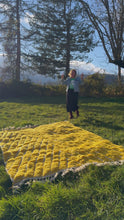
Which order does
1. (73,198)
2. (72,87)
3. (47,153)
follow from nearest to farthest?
1. (73,198)
2. (47,153)
3. (72,87)

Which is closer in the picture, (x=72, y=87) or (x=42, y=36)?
(x=72, y=87)

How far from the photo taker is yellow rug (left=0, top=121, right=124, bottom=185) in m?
2.77

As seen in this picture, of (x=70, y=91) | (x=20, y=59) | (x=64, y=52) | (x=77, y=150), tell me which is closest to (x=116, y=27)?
(x=70, y=91)

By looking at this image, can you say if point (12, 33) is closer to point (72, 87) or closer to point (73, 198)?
point (72, 87)

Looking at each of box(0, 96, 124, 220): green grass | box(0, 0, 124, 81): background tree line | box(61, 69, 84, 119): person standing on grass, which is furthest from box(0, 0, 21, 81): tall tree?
box(0, 96, 124, 220): green grass

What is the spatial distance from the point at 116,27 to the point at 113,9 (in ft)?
2.99

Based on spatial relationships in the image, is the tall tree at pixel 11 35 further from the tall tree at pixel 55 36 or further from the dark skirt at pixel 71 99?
the dark skirt at pixel 71 99

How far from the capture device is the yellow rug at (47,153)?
9.09ft

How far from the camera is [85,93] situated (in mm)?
14727

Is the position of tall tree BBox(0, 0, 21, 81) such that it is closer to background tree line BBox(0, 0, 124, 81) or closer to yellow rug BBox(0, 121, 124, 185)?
background tree line BBox(0, 0, 124, 81)

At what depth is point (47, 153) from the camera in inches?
128

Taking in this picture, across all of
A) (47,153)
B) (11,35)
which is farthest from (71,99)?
(11,35)

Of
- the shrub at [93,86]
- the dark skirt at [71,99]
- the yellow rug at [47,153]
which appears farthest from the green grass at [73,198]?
the shrub at [93,86]

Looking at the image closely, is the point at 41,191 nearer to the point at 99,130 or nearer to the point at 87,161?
the point at 87,161
